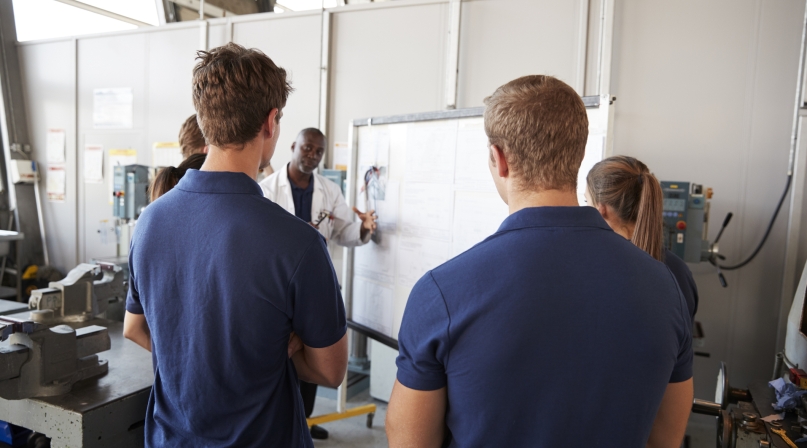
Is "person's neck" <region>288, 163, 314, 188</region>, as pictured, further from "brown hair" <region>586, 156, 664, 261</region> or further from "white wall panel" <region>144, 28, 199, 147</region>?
"white wall panel" <region>144, 28, 199, 147</region>

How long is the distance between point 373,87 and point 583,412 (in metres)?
3.13

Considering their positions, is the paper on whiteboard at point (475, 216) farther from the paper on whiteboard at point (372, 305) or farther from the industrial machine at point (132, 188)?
the industrial machine at point (132, 188)

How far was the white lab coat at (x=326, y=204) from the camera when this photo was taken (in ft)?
9.02

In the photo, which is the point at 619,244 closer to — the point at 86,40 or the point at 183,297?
the point at 183,297

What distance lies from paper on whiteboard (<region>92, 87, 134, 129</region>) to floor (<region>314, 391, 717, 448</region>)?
10.00 ft

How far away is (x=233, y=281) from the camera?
98 centimetres

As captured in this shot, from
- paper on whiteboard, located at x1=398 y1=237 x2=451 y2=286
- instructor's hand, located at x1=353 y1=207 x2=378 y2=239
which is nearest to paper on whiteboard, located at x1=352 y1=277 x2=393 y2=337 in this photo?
paper on whiteboard, located at x1=398 y1=237 x2=451 y2=286

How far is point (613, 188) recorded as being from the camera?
1541 mm

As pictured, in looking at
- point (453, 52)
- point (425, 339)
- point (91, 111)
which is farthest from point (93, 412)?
point (91, 111)

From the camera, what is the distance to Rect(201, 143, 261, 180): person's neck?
104 cm

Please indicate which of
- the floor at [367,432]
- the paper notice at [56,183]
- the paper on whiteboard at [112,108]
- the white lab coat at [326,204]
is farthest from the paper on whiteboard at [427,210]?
the paper notice at [56,183]

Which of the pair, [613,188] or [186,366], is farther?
[613,188]

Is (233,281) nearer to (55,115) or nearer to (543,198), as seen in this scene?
(543,198)

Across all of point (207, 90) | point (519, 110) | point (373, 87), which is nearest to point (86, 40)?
point (373, 87)
